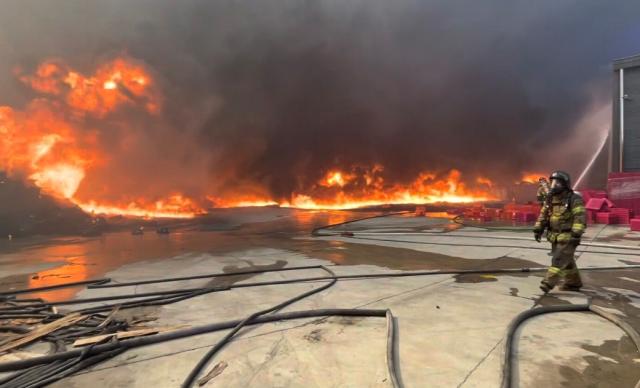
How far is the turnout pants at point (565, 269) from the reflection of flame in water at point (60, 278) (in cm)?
852

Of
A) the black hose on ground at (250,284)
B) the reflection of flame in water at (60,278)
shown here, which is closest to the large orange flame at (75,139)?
the reflection of flame in water at (60,278)

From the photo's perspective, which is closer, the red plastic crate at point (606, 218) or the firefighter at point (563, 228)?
the firefighter at point (563, 228)

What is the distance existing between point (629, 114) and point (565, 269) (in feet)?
62.1

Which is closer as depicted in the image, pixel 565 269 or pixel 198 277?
pixel 565 269

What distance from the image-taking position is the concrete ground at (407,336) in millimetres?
3334

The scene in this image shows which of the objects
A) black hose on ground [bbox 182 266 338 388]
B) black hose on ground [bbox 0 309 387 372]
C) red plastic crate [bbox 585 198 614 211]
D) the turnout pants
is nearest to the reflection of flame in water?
black hose on ground [bbox 0 309 387 372]

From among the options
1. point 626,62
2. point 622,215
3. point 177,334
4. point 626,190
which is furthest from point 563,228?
point 626,62

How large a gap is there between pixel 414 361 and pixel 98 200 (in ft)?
84.4

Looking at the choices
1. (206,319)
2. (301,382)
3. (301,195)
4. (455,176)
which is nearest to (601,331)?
(301,382)

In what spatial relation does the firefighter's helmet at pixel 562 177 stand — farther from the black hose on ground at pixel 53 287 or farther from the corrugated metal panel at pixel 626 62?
the corrugated metal panel at pixel 626 62

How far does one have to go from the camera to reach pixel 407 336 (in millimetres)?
4219

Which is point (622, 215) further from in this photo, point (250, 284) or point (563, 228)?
point (250, 284)

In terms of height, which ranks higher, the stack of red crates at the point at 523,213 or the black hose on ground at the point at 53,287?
the stack of red crates at the point at 523,213

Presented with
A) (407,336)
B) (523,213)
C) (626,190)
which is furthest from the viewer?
(523,213)
